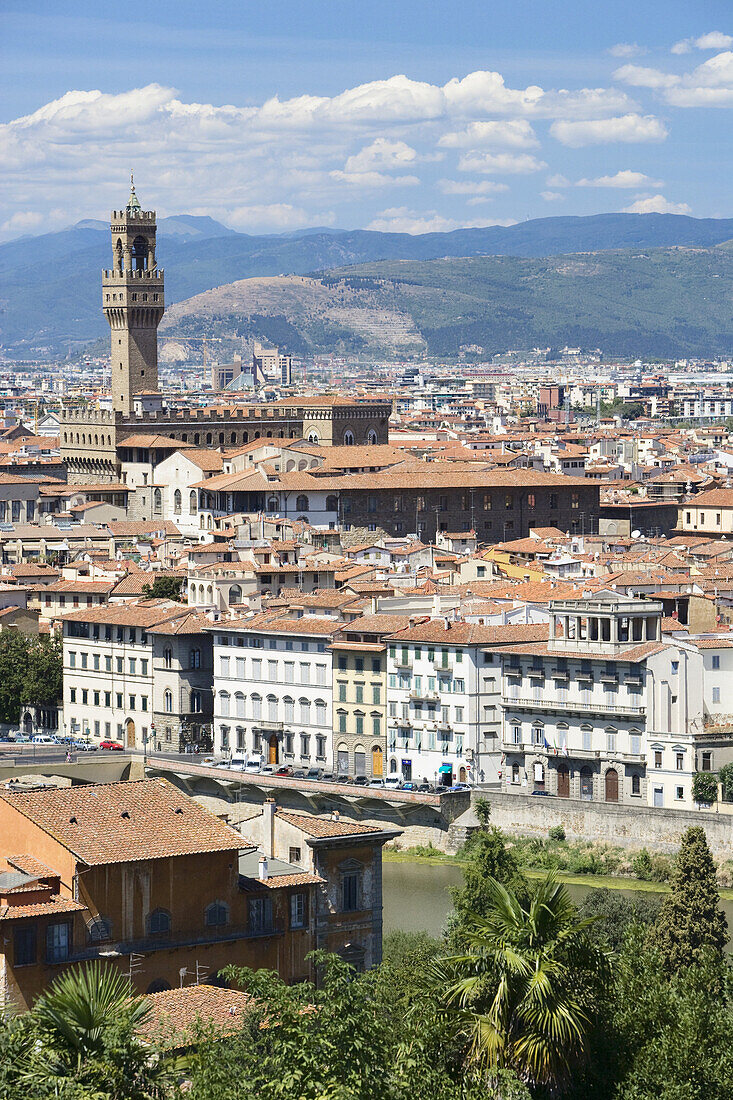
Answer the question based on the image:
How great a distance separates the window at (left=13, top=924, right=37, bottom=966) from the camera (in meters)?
25.6

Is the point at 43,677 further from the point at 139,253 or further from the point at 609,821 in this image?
the point at 139,253

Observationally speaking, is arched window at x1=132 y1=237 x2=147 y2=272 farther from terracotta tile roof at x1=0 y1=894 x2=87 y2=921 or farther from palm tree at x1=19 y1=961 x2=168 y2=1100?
palm tree at x1=19 y1=961 x2=168 y2=1100

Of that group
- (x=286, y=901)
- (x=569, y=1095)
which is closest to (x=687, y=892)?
(x=286, y=901)

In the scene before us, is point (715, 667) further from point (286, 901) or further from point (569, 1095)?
point (569, 1095)

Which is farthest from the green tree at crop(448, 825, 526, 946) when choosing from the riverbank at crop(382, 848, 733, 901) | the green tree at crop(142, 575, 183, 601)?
the green tree at crop(142, 575, 183, 601)

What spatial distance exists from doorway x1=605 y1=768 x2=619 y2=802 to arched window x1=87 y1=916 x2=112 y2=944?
20804 mm

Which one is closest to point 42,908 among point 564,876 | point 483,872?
point 483,872

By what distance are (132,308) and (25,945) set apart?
250 feet

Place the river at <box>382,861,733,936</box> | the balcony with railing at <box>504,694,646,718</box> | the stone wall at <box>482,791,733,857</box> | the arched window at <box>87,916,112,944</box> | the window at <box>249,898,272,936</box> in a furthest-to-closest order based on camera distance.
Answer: the balcony with railing at <box>504,694,646,718</box> < the stone wall at <box>482,791,733,857</box> < the river at <box>382,861,733,936</box> < the window at <box>249,898,272,936</box> < the arched window at <box>87,916,112,944</box>

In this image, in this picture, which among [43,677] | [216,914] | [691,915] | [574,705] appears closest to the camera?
[216,914]

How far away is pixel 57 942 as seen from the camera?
26.1 meters

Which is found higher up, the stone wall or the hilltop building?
the hilltop building

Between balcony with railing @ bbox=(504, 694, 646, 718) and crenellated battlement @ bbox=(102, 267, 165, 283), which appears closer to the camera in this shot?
balcony with railing @ bbox=(504, 694, 646, 718)

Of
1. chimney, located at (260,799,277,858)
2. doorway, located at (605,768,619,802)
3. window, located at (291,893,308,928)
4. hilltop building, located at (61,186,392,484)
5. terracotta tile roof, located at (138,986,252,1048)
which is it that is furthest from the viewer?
hilltop building, located at (61,186,392,484)
